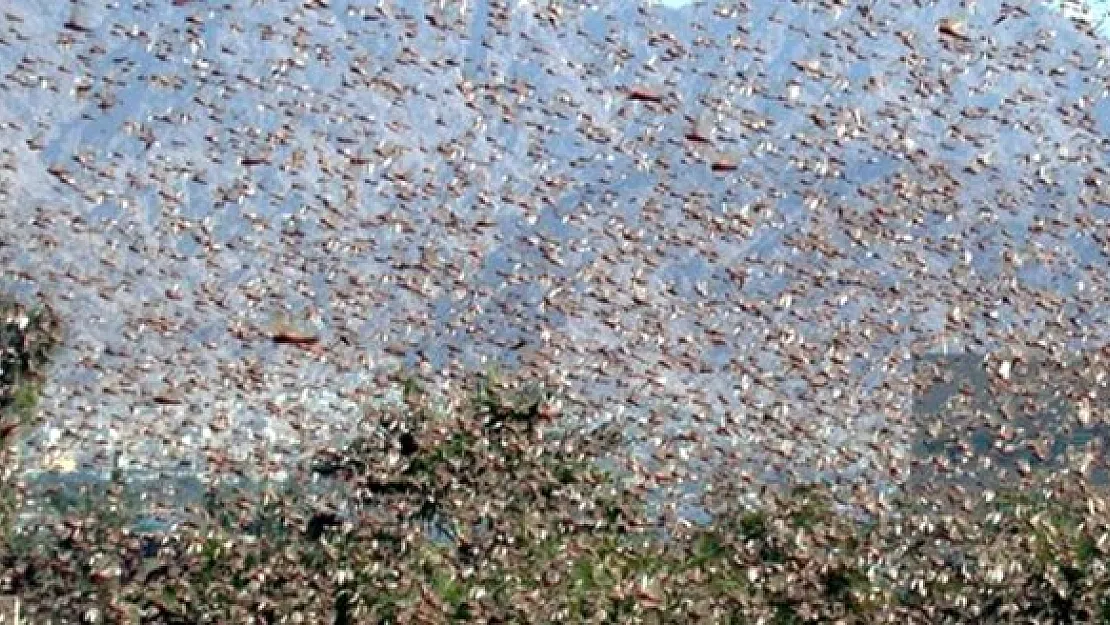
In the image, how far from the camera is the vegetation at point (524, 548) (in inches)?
738

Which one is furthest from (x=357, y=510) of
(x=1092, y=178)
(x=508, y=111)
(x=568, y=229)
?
(x=568, y=229)

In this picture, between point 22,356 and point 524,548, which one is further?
point 22,356

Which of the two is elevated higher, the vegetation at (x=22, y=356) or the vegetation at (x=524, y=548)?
the vegetation at (x=524, y=548)

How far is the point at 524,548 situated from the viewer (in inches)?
Answer: 837

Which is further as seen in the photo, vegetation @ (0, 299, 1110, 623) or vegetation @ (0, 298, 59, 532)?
vegetation @ (0, 298, 59, 532)

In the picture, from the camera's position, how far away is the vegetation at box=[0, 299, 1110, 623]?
738 inches

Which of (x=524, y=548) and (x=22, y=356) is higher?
(x=524, y=548)

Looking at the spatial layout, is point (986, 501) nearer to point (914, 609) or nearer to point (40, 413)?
point (914, 609)

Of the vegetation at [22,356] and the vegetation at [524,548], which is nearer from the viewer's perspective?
the vegetation at [524,548]

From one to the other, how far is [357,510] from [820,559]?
4.75 meters

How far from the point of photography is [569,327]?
123 meters

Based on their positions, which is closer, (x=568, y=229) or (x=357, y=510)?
(x=357, y=510)

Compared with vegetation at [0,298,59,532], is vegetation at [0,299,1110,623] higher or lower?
higher

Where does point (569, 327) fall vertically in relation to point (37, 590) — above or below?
below
